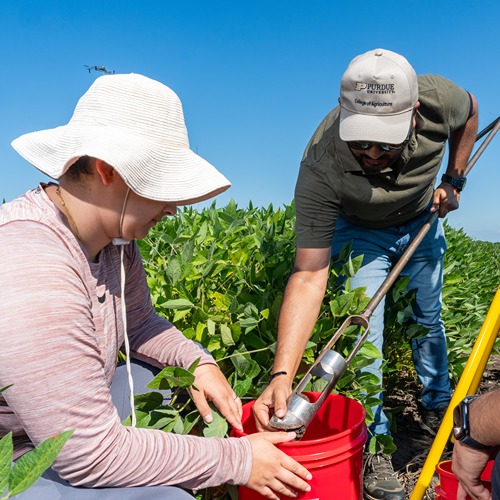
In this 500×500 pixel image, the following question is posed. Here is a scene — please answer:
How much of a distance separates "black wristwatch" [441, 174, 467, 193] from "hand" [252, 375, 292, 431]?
164 centimetres

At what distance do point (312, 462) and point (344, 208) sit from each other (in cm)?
126

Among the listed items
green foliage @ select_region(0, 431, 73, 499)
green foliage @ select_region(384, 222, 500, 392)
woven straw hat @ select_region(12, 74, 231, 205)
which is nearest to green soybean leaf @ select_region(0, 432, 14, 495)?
green foliage @ select_region(0, 431, 73, 499)

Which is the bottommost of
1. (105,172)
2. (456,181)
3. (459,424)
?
(459,424)

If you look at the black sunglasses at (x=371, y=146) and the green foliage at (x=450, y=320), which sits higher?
the black sunglasses at (x=371, y=146)

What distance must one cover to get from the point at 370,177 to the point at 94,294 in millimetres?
1396

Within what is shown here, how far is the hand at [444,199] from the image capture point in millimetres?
2904

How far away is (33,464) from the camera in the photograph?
745 mm

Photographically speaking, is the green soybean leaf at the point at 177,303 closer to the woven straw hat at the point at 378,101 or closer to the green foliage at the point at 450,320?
the woven straw hat at the point at 378,101

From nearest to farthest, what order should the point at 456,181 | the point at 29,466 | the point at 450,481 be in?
the point at 29,466
the point at 450,481
the point at 456,181

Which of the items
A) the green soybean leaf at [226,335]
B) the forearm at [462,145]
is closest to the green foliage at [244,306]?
the green soybean leaf at [226,335]

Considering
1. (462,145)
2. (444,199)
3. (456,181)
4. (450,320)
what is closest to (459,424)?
(444,199)

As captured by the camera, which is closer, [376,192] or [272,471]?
[272,471]

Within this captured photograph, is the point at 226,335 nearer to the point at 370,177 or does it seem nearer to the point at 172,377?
the point at 172,377

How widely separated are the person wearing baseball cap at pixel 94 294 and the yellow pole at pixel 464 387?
16.3 inches
